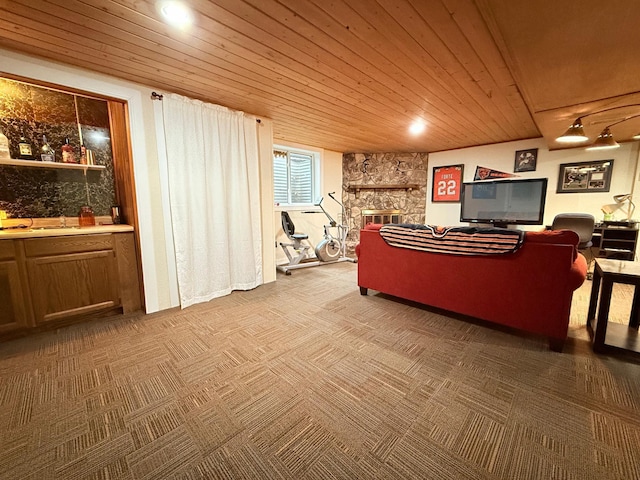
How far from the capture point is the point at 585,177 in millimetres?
4004

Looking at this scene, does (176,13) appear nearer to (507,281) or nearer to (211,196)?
(211,196)

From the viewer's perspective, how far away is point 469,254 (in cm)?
219

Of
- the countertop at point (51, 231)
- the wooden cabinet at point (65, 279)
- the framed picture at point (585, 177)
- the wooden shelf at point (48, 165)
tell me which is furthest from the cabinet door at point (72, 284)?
the framed picture at point (585, 177)

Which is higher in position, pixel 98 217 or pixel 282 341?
pixel 98 217

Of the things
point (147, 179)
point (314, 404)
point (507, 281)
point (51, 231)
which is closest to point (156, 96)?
point (147, 179)

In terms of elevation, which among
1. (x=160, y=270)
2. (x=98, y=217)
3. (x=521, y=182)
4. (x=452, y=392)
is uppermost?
(x=521, y=182)

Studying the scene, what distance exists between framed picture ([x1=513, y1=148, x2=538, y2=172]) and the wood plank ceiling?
1.54 metres

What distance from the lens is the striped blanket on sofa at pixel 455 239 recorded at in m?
2.01

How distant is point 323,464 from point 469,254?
1.85 meters

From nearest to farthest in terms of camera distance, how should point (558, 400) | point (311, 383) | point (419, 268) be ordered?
1. point (558, 400)
2. point (311, 383)
3. point (419, 268)

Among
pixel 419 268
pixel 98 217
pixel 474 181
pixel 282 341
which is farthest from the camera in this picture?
pixel 474 181

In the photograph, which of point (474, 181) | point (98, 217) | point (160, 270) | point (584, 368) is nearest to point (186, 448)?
point (160, 270)

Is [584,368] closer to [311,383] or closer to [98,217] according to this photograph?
[311,383]

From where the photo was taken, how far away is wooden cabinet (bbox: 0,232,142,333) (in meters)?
2.00
